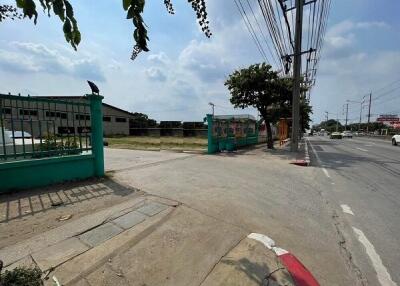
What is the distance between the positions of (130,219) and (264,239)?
2046mm

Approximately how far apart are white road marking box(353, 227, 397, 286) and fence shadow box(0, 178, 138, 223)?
4297 mm

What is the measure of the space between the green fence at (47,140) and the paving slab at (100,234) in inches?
108

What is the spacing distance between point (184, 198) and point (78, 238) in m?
2.25

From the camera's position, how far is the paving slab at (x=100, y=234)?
336 cm

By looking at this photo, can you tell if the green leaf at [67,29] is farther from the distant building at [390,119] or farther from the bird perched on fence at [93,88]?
the distant building at [390,119]

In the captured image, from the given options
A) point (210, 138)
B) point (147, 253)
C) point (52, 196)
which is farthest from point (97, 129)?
point (210, 138)

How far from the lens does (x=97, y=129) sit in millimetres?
6672

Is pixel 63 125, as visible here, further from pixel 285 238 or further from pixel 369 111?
pixel 369 111

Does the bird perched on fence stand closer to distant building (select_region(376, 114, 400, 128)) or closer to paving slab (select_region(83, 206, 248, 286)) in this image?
paving slab (select_region(83, 206, 248, 286))

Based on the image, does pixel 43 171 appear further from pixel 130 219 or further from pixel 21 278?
pixel 21 278

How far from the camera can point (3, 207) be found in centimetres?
442

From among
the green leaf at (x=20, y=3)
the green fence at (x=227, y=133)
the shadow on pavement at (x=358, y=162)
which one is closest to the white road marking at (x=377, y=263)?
the green leaf at (x=20, y=3)

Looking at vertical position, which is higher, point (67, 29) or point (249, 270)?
point (67, 29)

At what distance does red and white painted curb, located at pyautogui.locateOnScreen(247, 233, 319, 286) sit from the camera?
9.04ft
